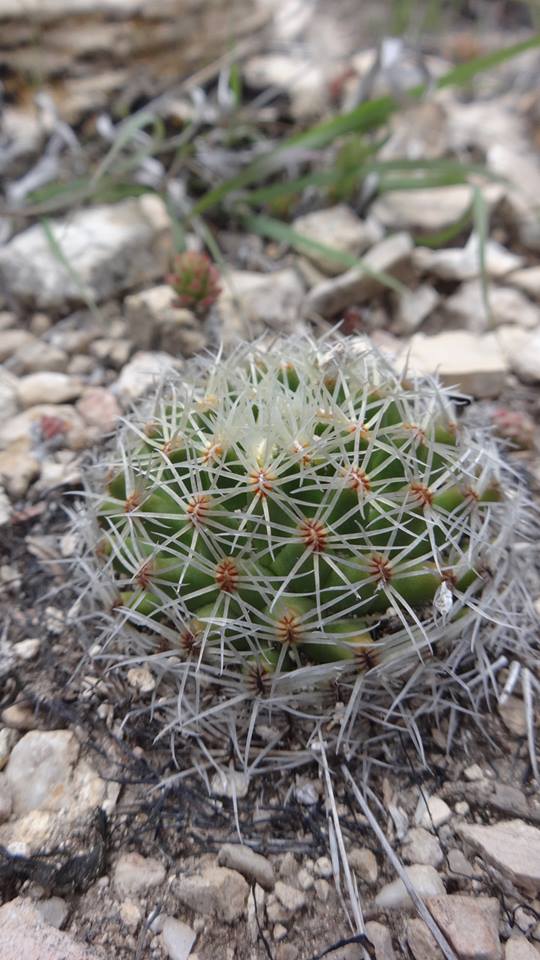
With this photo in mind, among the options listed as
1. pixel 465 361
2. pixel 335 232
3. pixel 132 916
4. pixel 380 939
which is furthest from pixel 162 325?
pixel 380 939

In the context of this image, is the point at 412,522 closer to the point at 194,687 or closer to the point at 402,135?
the point at 194,687

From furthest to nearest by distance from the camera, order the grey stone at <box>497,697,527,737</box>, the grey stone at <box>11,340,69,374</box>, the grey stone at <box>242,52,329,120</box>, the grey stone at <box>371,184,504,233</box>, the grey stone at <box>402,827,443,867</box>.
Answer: the grey stone at <box>242,52,329,120</box>, the grey stone at <box>371,184,504,233</box>, the grey stone at <box>11,340,69,374</box>, the grey stone at <box>497,697,527,737</box>, the grey stone at <box>402,827,443,867</box>

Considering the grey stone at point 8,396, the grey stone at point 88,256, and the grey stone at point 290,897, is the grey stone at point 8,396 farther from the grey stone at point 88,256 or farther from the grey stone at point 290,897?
the grey stone at point 290,897

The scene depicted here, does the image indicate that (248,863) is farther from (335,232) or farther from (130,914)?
(335,232)

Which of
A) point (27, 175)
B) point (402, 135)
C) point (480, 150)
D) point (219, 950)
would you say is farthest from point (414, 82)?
point (219, 950)

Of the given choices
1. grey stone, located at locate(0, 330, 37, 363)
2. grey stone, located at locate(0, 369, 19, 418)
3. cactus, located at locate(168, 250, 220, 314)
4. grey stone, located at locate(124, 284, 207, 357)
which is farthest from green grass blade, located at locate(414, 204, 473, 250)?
grey stone, located at locate(0, 369, 19, 418)

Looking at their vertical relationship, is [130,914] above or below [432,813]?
above

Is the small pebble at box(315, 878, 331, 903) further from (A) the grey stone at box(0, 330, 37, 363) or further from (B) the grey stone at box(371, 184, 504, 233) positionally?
(B) the grey stone at box(371, 184, 504, 233)
